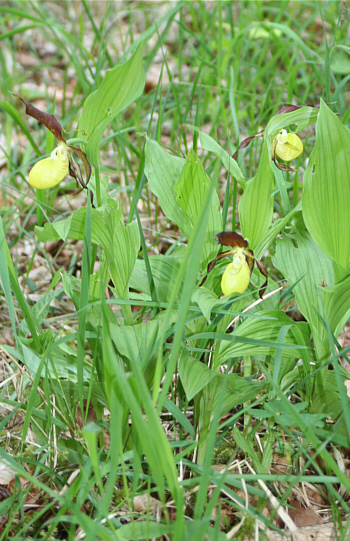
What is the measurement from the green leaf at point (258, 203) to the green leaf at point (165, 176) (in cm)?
15

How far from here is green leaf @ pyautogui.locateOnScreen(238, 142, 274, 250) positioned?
0.93m

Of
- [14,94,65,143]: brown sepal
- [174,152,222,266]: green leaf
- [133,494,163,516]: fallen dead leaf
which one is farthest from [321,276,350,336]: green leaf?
[14,94,65,143]: brown sepal

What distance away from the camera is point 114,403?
0.70 metres

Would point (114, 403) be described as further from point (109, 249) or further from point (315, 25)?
point (315, 25)

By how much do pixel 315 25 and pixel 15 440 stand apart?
3359 millimetres

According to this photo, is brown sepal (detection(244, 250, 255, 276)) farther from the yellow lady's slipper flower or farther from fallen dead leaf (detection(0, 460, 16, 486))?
fallen dead leaf (detection(0, 460, 16, 486))

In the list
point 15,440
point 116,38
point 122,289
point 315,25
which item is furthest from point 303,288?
point 116,38

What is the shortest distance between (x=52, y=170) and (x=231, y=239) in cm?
43

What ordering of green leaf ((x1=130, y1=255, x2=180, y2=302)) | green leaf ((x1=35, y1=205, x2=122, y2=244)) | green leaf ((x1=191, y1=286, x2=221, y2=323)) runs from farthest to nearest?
green leaf ((x1=130, y1=255, x2=180, y2=302)) < green leaf ((x1=35, y1=205, x2=122, y2=244)) < green leaf ((x1=191, y1=286, x2=221, y2=323))

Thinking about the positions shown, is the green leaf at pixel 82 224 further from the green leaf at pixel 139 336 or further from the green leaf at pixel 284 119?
the green leaf at pixel 284 119

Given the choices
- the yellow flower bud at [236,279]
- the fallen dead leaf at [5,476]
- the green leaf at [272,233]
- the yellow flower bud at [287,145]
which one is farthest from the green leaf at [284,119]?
the fallen dead leaf at [5,476]

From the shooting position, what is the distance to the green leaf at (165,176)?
104cm

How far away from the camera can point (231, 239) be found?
3.01 ft

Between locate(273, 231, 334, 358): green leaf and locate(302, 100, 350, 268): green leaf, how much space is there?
0.09 m
